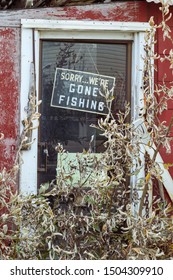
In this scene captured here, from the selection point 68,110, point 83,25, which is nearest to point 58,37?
point 83,25

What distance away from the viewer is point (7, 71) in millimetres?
5230

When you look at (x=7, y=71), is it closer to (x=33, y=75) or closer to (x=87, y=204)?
(x=33, y=75)

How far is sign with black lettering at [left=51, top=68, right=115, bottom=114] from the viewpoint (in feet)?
17.6

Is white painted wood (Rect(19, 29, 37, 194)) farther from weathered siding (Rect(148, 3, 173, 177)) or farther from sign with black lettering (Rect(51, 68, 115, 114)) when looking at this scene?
weathered siding (Rect(148, 3, 173, 177))

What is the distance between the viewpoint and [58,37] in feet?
17.4

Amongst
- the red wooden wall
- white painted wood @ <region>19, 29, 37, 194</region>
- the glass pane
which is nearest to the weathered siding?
the glass pane

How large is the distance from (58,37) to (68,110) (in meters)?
0.68

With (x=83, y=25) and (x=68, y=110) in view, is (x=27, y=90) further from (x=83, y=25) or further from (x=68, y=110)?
(x=83, y=25)

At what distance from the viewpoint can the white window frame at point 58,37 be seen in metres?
5.22

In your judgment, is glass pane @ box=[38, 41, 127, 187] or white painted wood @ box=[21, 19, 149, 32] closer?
white painted wood @ box=[21, 19, 149, 32]

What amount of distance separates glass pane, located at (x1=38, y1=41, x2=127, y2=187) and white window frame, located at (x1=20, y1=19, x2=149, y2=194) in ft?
0.26

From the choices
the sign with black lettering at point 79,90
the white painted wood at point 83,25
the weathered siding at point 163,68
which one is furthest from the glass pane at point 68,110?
the weathered siding at point 163,68
